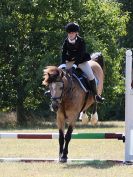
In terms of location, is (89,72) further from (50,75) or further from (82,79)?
(50,75)

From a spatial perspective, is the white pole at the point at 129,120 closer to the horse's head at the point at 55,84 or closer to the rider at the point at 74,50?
the rider at the point at 74,50

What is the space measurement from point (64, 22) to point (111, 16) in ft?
7.60

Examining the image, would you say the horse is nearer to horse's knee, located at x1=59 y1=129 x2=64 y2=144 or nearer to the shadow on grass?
horse's knee, located at x1=59 y1=129 x2=64 y2=144

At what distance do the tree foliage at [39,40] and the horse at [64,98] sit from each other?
13970mm

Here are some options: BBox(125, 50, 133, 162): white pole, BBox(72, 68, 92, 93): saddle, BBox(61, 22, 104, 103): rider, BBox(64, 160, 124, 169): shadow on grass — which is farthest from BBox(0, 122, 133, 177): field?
BBox(61, 22, 104, 103): rider

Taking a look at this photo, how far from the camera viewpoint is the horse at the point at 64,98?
9625 mm

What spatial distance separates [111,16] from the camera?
26938 millimetres

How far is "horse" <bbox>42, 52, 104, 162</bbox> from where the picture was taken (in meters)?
9.62

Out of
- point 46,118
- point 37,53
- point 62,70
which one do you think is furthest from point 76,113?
point 46,118

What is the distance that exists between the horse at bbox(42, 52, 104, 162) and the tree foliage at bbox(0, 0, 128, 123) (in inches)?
550

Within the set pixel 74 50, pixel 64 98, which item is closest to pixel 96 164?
pixel 64 98

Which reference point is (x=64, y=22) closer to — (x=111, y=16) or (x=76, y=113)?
(x=111, y=16)

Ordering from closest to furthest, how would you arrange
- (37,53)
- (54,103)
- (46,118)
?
(54,103), (37,53), (46,118)

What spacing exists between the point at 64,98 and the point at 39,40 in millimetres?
15950
